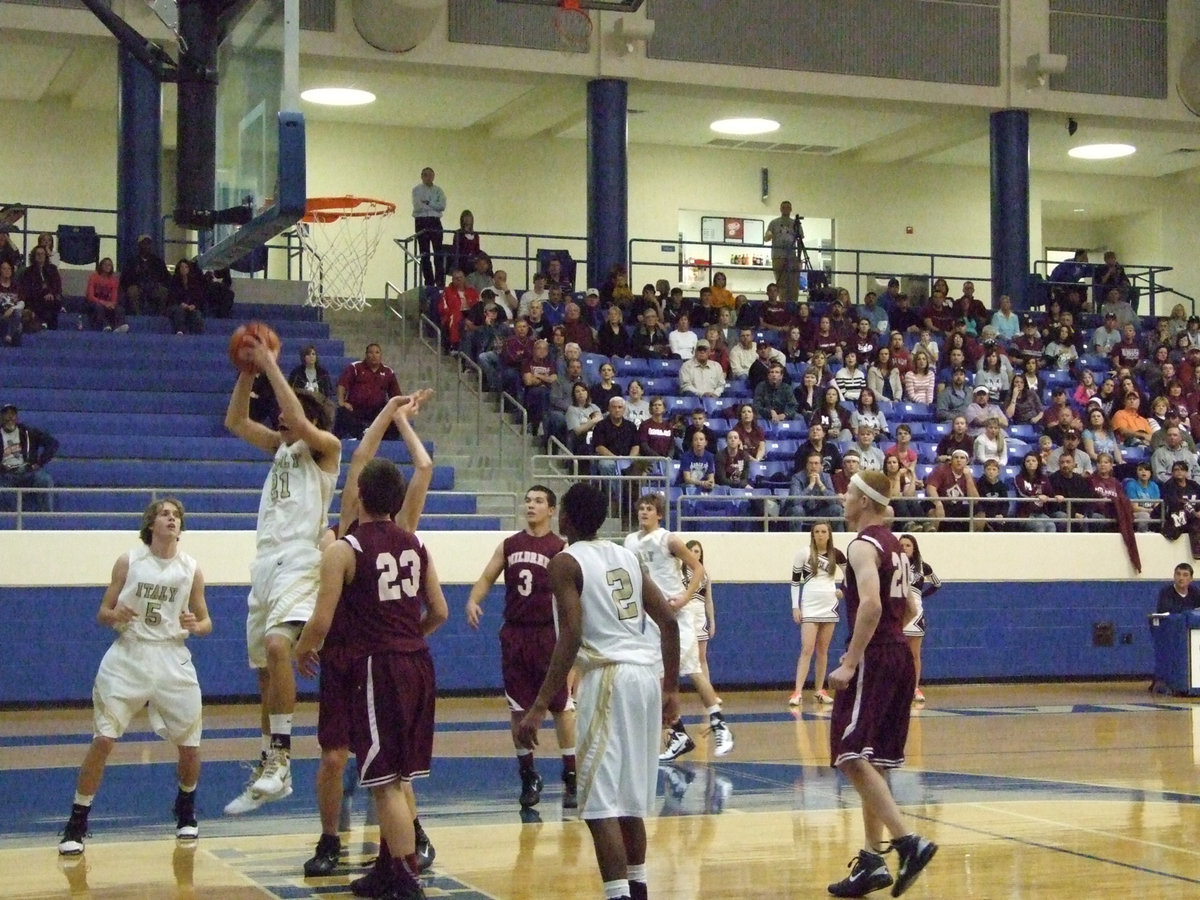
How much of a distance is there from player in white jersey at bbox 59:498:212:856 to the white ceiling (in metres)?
15.1

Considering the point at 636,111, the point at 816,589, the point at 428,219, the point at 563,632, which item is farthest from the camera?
the point at 636,111

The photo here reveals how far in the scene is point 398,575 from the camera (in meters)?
7.26

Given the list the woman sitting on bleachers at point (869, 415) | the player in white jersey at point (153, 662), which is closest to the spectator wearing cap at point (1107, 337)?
the woman sitting on bleachers at point (869, 415)

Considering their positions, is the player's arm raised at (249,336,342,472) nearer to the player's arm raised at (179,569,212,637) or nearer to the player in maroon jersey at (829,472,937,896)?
the player's arm raised at (179,569,212,637)

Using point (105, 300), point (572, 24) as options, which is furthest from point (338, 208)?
point (572, 24)

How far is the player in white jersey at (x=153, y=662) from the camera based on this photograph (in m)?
8.64

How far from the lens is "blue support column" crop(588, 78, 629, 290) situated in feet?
80.3

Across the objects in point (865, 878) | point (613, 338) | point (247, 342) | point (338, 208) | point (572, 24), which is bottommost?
point (865, 878)

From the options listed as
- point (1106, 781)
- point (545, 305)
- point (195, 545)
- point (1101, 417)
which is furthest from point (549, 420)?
point (1106, 781)

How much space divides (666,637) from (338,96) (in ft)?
68.5

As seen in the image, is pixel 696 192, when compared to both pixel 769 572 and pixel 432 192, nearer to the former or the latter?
pixel 432 192

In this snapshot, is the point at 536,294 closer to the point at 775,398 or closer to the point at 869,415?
the point at 775,398

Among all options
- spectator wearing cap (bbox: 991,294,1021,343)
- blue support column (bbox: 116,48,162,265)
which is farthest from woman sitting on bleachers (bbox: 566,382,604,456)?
spectator wearing cap (bbox: 991,294,1021,343)

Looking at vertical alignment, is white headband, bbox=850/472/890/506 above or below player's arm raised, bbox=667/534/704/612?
above
